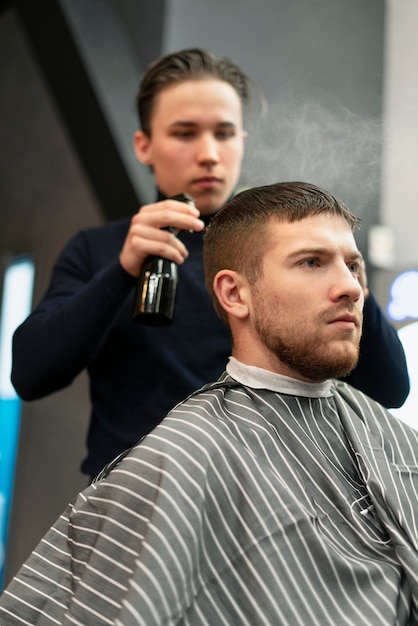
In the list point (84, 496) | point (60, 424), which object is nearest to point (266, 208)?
point (84, 496)

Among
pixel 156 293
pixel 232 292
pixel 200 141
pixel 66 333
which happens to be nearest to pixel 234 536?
pixel 232 292

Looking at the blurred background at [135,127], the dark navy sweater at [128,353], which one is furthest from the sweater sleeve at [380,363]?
the blurred background at [135,127]

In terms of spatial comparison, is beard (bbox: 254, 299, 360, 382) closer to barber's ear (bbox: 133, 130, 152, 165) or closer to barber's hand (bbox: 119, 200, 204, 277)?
barber's hand (bbox: 119, 200, 204, 277)

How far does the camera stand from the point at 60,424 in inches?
148

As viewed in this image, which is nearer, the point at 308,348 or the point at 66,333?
the point at 308,348

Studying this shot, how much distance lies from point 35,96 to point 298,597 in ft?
11.6

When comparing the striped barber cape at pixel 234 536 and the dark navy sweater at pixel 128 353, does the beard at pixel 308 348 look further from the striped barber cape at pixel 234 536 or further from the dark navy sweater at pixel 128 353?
the dark navy sweater at pixel 128 353

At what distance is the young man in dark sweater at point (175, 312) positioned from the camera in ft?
5.95

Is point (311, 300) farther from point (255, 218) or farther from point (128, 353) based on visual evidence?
point (128, 353)

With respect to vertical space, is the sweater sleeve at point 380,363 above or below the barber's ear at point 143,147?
below

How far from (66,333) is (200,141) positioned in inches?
24.6

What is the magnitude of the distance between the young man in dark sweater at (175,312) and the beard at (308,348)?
31 cm

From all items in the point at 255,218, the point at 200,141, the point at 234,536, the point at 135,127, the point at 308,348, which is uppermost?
the point at 135,127

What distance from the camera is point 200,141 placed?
2010mm
